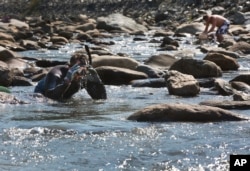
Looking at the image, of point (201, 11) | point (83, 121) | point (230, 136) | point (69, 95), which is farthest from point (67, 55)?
point (201, 11)

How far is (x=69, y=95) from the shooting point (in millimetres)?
11188

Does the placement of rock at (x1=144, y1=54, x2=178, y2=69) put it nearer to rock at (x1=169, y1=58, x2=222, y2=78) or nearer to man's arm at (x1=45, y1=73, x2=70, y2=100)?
rock at (x1=169, y1=58, x2=222, y2=78)

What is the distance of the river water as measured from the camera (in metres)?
6.11

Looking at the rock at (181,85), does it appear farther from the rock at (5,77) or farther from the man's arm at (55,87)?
the rock at (5,77)

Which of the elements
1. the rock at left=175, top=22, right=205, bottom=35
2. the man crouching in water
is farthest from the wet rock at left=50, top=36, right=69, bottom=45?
the man crouching in water

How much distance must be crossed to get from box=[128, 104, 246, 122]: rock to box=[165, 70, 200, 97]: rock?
→ 2.92 m

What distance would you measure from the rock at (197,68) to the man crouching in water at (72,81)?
3239 millimetres

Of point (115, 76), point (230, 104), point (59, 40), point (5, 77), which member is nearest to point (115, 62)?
point (115, 76)

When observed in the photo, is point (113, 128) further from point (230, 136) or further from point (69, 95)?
point (69, 95)

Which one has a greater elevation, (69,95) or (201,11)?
(69,95)

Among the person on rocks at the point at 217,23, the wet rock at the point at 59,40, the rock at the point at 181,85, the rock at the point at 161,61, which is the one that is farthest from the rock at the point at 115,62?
the wet rock at the point at 59,40

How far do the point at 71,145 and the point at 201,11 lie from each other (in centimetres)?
3274

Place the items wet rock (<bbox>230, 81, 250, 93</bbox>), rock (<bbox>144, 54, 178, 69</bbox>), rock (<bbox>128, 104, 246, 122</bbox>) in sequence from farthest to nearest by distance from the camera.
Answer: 1. rock (<bbox>144, 54, 178, 69</bbox>)
2. wet rock (<bbox>230, 81, 250, 93</bbox>)
3. rock (<bbox>128, 104, 246, 122</bbox>)

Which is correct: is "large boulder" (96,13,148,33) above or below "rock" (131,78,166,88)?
below
